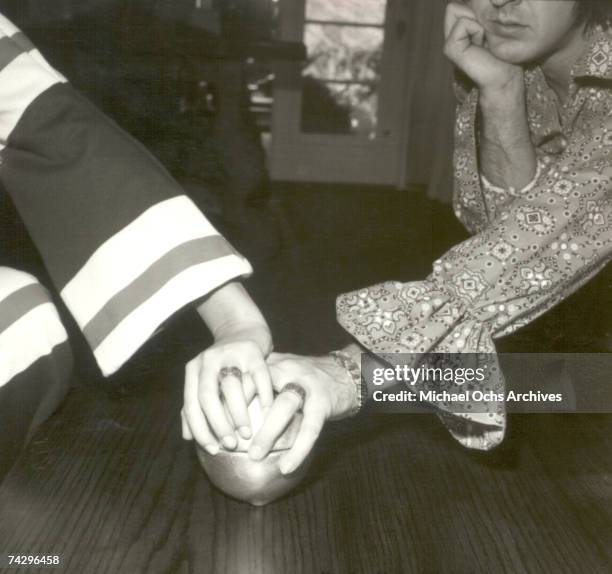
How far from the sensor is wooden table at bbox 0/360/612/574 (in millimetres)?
386

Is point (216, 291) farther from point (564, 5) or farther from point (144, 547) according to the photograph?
point (564, 5)

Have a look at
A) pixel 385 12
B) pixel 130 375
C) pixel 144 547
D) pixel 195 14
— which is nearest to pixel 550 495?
pixel 144 547

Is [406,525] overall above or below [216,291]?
below

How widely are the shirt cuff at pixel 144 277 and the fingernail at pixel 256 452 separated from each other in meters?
0.08

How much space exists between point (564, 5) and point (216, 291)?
0.33 metres

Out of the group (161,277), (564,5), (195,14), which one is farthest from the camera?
(195,14)

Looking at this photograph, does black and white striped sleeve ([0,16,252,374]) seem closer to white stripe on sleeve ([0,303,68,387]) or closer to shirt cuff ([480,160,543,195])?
white stripe on sleeve ([0,303,68,387])

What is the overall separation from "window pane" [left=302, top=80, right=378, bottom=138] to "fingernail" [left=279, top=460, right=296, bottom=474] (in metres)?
2.51

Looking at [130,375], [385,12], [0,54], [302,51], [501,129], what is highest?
[0,54]

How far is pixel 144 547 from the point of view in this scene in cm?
39

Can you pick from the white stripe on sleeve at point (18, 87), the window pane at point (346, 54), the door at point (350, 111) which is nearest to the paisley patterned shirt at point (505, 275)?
the white stripe on sleeve at point (18, 87)

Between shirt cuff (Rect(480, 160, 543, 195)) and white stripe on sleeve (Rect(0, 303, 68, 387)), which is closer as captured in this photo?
white stripe on sleeve (Rect(0, 303, 68, 387))

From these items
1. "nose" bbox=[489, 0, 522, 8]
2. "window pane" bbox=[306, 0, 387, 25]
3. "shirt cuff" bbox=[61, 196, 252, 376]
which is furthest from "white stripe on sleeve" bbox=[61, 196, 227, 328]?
"window pane" bbox=[306, 0, 387, 25]

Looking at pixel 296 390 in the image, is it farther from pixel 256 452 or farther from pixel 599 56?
pixel 599 56
